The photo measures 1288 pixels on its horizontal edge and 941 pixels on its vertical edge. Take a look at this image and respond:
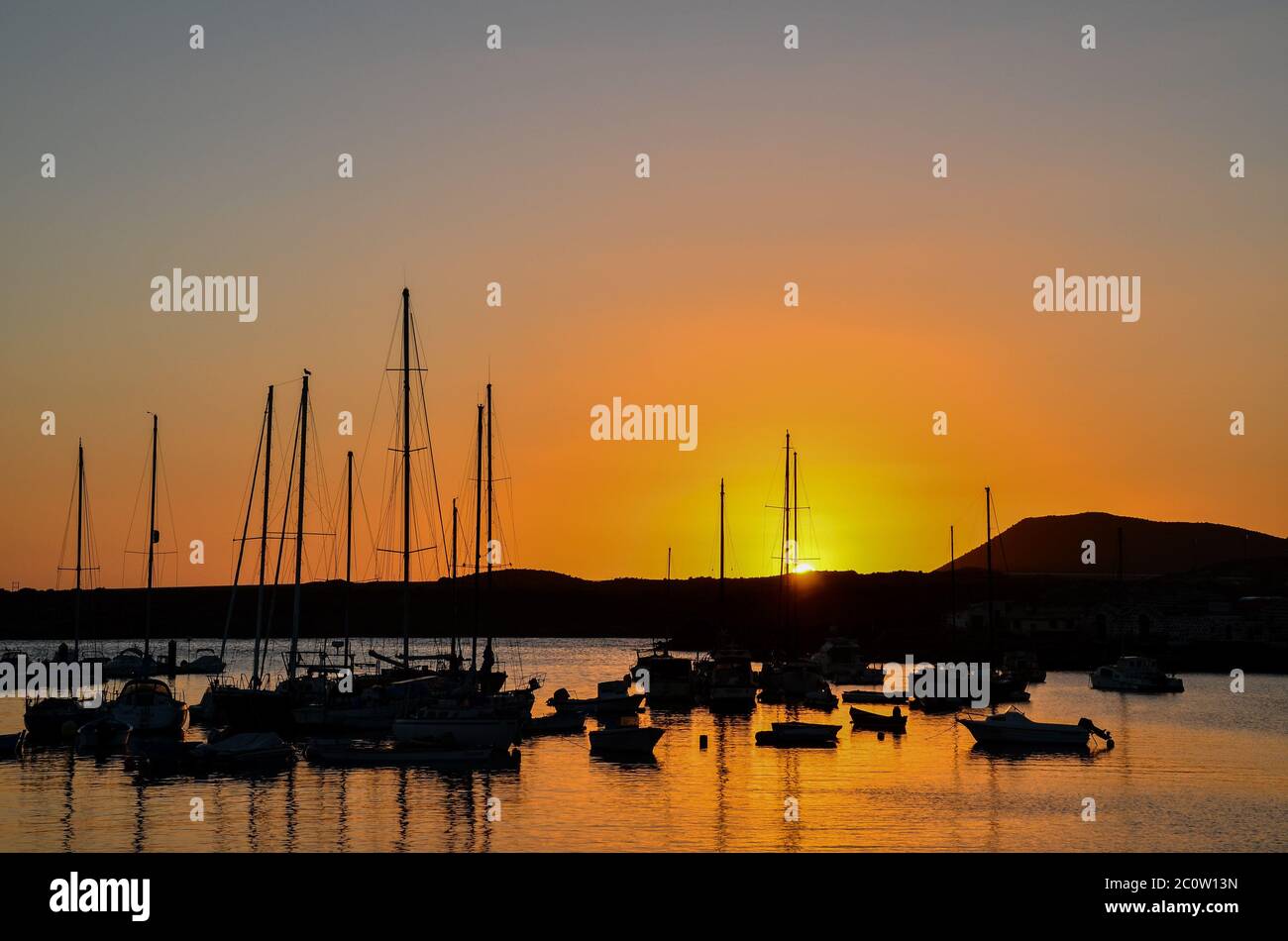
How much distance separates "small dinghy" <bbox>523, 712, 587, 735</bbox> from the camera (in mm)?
68750

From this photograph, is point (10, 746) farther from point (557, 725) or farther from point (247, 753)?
point (557, 725)

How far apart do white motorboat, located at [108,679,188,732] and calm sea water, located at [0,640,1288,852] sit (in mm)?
2741

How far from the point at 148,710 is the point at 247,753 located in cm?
1022

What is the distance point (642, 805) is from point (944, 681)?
55161 millimetres

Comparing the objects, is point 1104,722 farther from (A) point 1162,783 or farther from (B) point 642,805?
(B) point 642,805

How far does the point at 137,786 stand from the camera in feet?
161

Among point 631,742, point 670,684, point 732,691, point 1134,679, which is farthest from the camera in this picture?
point 1134,679

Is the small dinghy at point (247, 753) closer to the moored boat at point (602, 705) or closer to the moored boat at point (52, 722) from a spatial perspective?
the moored boat at point (52, 722)

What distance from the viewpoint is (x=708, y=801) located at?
46.4 meters

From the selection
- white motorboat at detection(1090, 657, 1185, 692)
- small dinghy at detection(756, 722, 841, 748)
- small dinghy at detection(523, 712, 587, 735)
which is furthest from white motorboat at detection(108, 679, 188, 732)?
white motorboat at detection(1090, 657, 1185, 692)

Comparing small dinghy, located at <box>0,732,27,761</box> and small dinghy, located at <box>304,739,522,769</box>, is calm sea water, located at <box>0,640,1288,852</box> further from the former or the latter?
small dinghy, located at <box>0,732,27,761</box>

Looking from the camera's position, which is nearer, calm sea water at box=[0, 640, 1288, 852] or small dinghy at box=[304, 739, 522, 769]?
calm sea water at box=[0, 640, 1288, 852]

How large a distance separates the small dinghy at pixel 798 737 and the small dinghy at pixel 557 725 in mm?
10010

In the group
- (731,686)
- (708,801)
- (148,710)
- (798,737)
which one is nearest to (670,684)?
(731,686)
